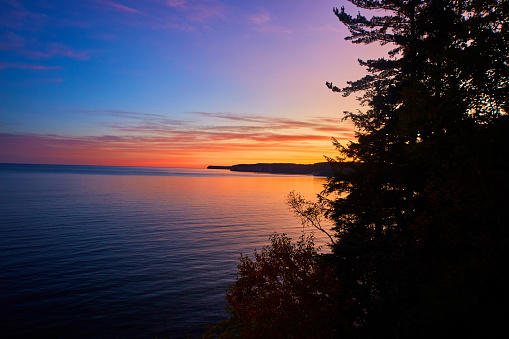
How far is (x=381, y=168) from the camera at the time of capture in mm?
26031

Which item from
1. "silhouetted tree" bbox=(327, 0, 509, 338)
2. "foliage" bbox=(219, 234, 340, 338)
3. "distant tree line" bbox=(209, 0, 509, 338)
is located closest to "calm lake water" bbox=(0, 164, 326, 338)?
"foliage" bbox=(219, 234, 340, 338)

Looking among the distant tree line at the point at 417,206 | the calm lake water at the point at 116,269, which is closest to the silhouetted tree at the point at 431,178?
the distant tree line at the point at 417,206

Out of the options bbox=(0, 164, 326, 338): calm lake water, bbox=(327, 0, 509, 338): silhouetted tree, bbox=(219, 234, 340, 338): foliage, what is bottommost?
bbox=(0, 164, 326, 338): calm lake water

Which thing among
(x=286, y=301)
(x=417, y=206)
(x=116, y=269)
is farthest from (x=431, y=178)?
(x=116, y=269)

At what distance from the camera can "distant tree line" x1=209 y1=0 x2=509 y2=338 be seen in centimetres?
1548

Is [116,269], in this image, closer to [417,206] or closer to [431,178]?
[417,206]

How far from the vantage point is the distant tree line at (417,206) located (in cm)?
1548

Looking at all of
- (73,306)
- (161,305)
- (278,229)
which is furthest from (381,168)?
(278,229)

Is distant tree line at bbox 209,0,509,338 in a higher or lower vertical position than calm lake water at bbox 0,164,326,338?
higher

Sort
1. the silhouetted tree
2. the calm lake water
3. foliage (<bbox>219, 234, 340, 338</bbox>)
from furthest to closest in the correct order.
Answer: the calm lake water, foliage (<bbox>219, 234, 340, 338</bbox>), the silhouetted tree

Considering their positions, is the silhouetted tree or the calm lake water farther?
the calm lake water

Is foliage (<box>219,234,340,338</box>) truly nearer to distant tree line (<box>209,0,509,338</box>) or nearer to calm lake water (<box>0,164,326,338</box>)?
distant tree line (<box>209,0,509,338</box>)

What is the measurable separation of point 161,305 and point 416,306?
21.7m

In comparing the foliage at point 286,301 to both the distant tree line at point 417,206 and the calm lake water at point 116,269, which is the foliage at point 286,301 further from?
the calm lake water at point 116,269
